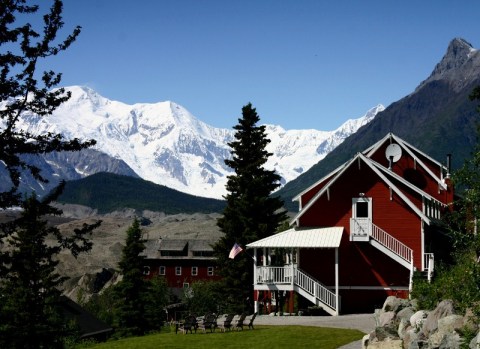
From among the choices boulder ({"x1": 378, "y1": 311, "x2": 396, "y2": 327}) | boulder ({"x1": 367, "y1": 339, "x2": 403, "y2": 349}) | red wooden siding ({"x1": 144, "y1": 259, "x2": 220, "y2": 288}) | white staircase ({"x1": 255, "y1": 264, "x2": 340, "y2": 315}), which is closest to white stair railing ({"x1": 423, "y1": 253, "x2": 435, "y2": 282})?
white staircase ({"x1": 255, "y1": 264, "x2": 340, "y2": 315})

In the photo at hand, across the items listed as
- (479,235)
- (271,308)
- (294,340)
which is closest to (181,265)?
(271,308)

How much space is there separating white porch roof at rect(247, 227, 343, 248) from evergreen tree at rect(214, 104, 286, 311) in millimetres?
10285

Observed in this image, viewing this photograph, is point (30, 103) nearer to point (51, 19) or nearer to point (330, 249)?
point (51, 19)

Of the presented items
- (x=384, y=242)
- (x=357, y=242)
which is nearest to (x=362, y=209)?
(x=357, y=242)

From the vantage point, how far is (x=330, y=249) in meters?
44.1

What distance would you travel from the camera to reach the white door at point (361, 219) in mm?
42656

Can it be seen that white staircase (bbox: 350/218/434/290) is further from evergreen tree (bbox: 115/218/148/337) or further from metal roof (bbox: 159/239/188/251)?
metal roof (bbox: 159/239/188/251)

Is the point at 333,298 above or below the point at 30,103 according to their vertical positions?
below

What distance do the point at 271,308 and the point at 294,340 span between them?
16.1 metres

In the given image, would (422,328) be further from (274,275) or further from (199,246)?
(199,246)

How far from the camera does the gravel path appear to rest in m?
34.0

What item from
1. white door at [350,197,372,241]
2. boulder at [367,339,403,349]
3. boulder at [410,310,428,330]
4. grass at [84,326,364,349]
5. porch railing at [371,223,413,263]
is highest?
white door at [350,197,372,241]

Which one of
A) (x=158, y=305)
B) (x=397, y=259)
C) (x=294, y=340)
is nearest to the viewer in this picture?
(x=294, y=340)

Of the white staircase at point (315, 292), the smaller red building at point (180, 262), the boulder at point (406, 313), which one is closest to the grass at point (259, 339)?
the boulder at point (406, 313)
